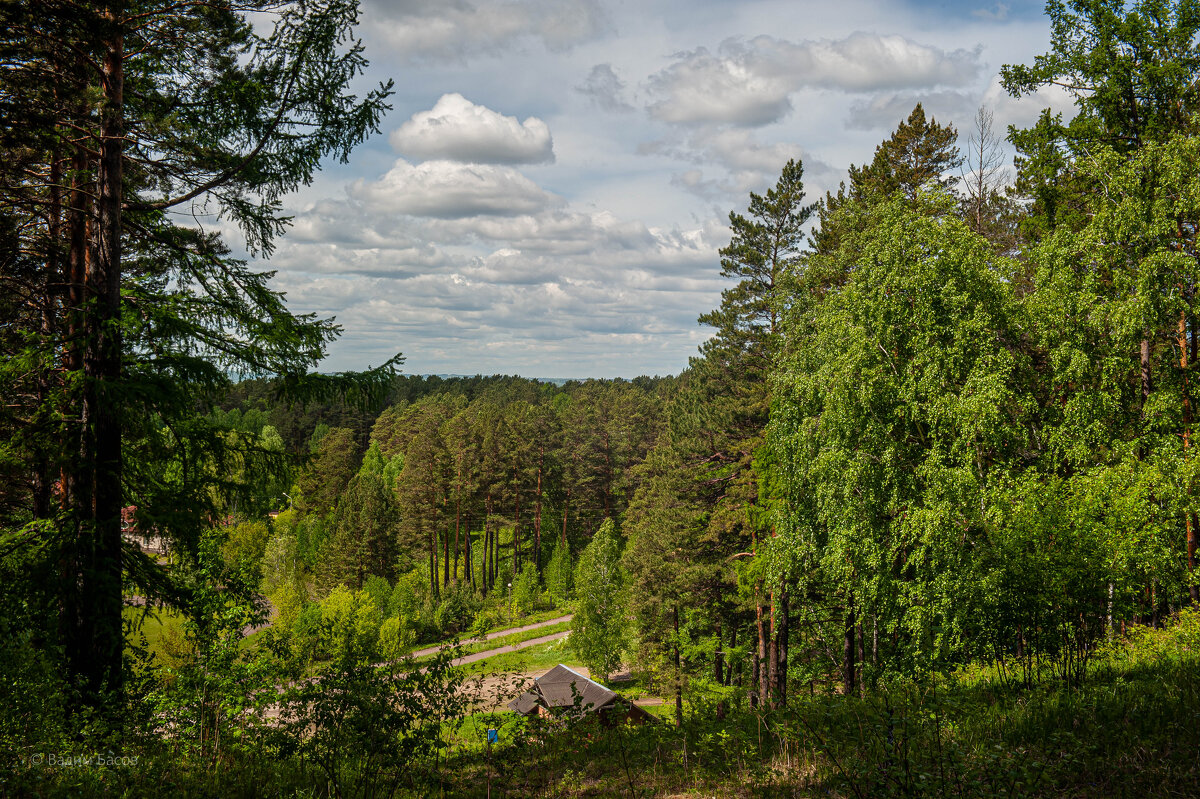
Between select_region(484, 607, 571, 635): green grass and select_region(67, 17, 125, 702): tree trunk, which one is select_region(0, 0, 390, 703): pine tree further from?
A: select_region(484, 607, 571, 635): green grass

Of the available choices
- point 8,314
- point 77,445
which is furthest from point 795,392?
point 8,314

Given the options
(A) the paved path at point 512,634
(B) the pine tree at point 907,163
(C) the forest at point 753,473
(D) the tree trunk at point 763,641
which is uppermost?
(B) the pine tree at point 907,163

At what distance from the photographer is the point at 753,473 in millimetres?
20641

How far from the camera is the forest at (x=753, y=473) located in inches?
215

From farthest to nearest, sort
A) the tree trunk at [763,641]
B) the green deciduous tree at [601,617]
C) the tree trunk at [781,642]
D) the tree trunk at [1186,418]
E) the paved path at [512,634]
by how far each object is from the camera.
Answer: the paved path at [512,634]
the green deciduous tree at [601,617]
the tree trunk at [763,641]
the tree trunk at [781,642]
the tree trunk at [1186,418]

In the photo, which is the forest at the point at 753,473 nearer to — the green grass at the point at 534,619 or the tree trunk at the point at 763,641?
the tree trunk at the point at 763,641

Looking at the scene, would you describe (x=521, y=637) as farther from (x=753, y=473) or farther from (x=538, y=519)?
→ (x=753, y=473)

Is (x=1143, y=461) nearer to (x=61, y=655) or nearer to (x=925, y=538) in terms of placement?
(x=925, y=538)

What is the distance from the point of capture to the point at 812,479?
14555 mm

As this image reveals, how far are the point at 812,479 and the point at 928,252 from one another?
5.61 metres

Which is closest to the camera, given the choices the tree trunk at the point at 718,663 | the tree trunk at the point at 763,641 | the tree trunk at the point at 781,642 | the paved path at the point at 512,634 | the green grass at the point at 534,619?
the tree trunk at the point at 781,642

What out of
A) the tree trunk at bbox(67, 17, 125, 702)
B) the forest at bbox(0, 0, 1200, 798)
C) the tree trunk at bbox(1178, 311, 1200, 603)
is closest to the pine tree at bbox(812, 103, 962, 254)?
the forest at bbox(0, 0, 1200, 798)

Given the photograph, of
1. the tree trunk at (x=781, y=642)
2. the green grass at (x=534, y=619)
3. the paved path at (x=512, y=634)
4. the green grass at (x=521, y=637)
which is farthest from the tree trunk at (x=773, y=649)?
the green grass at (x=534, y=619)

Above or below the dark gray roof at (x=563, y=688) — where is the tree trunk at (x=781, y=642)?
above
